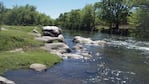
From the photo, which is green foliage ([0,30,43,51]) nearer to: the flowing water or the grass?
the grass

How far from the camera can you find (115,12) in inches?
5335

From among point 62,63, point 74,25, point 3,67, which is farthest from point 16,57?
point 74,25

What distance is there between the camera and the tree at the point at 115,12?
133625mm

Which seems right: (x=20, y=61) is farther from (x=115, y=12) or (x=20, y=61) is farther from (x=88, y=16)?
(x=88, y=16)

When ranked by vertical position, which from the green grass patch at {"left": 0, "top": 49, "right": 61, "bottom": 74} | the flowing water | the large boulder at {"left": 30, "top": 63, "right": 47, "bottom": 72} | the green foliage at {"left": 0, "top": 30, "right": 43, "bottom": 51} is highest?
the green foliage at {"left": 0, "top": 30, "right": 43, "bottom": 51}

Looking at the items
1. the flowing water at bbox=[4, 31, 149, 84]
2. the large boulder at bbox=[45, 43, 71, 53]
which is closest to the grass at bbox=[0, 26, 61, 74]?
the flowing water at bbox=[4, 31, 149, 84]

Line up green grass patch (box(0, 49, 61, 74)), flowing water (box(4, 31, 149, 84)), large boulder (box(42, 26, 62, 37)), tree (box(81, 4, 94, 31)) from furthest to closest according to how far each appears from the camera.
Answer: tree (box(81, 4, 94, 31)) < large boulder (box(42, 26, 62, 37)) < green grass patch (box(0, 49, 61, 74)) < flowing water (box(4, 31, 149, 84))

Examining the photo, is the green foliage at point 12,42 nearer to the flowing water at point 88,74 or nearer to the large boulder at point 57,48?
the large boulder at point 57,48

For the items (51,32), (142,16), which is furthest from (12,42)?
(142,16)

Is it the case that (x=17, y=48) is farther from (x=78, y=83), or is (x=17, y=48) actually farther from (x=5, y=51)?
(x=78, y=83)

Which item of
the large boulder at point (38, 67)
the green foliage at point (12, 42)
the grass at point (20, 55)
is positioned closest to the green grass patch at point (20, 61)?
the grass at point (20, 55)

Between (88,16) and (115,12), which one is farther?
A: (88,16)

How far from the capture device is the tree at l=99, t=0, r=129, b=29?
13362 cm

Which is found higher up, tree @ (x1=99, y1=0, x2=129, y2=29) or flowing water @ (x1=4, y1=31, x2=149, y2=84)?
tree @ (x1=99, y1=0, x2=129, y2=29)
